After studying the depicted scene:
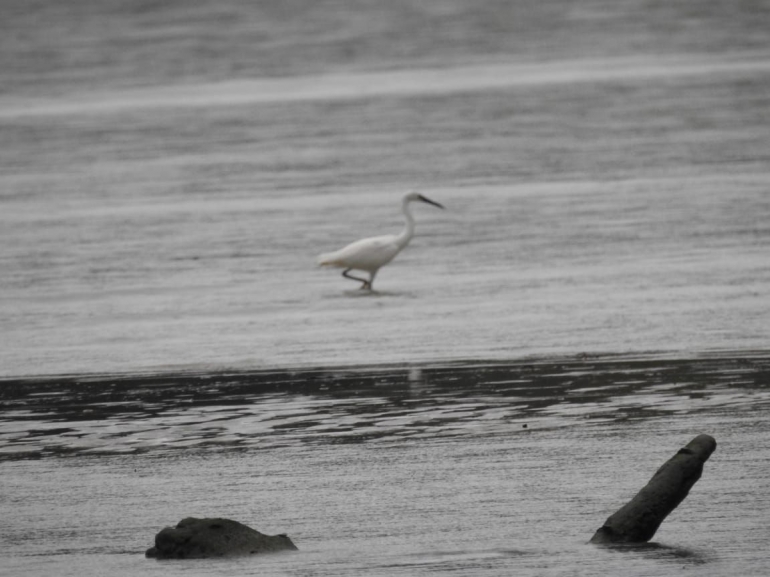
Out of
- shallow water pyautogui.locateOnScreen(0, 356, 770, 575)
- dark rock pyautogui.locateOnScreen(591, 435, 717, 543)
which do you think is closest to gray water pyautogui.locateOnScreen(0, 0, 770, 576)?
shallow water pyautogui.locateOnScreen(0, 356, 770, 575)

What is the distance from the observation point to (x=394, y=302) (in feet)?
53.8

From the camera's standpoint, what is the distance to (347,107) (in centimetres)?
3019

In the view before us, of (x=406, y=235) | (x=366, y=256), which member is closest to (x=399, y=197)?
(x=406, y=235)

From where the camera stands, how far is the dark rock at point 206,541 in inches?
308

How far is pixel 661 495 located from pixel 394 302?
8.78 m

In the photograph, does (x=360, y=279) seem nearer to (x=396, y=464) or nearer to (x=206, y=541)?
(x=396, y=464)

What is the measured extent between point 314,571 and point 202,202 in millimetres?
15621

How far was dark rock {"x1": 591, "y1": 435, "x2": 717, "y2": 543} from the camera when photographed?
774 centimetres

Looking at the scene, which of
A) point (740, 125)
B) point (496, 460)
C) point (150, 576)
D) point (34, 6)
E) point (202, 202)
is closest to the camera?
point (150, 576)

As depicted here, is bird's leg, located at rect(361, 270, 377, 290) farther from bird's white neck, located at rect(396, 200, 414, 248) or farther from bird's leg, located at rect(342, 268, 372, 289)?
bird's white neck, located at rect(396, 200, 414, 248)

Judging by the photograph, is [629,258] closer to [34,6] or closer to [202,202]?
[202,202]

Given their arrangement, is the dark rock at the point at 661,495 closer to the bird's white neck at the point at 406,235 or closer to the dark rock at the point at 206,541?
the dark rock at the point at 206,541

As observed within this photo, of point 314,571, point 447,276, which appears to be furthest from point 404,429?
point 447,276

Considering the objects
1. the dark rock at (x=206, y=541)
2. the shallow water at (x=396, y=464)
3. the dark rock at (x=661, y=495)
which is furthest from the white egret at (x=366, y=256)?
the dark rock at (x=661, y=495)
